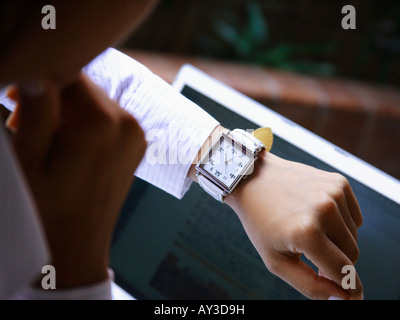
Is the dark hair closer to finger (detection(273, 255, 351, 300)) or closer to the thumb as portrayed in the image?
the thumb

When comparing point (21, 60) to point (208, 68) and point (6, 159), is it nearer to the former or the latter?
point (6, 159)

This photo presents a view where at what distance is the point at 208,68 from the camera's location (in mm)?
1832

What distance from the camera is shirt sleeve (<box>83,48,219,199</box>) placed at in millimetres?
601

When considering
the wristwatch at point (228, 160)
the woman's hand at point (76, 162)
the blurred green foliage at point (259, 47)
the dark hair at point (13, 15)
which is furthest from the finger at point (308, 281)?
the blurred green foliage at point (259, 47)

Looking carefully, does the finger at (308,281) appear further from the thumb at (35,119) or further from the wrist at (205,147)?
the thumb at (35,119)

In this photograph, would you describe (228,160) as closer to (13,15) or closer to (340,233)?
(340,233)

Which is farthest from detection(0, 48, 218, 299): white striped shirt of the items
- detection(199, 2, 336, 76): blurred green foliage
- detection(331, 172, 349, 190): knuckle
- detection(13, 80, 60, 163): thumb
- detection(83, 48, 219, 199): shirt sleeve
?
detection(199, 2, 336, 76): blurred green foliage

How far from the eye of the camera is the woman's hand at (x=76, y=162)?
1.08 feet

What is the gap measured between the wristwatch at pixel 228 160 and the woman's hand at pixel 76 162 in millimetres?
189

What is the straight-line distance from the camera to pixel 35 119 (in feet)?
1.06

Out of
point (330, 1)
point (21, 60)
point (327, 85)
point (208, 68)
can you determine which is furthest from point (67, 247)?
point (330, 1)

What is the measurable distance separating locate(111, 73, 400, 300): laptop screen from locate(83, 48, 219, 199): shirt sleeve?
49mm

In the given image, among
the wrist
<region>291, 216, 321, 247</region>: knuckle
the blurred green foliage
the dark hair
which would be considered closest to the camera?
the dark hair

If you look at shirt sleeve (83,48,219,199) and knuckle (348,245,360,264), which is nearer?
knuckle (348,245,360,264)
